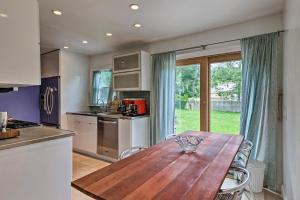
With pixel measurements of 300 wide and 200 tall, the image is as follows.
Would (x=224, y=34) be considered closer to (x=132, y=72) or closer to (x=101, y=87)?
(x=132, y=72)

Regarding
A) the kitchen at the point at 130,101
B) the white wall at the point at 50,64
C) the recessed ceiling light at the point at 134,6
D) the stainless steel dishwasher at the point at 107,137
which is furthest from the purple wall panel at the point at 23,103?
the recessed ceiling light at the point at 134,6

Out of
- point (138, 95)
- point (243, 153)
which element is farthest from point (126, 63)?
point (243, 153)

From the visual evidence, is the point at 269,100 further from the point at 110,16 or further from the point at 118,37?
the point at 118,37

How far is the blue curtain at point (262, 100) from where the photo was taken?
253cm

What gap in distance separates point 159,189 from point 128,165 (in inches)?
15.9

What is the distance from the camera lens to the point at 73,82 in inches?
185

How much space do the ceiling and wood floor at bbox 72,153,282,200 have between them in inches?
95.7

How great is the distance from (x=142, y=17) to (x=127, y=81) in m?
1.54

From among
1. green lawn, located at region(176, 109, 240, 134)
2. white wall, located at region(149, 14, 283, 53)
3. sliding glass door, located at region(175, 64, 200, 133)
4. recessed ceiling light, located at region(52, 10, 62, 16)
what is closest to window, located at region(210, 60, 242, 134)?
green lawn, located at region(176, 109, 240, 134)

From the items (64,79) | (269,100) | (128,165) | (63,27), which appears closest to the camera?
(128,165)

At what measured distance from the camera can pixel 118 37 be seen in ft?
11.6

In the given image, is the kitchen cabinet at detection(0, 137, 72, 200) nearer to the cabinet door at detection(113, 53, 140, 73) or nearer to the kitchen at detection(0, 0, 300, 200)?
the kitchen at detection(0, 0, 300, 200)

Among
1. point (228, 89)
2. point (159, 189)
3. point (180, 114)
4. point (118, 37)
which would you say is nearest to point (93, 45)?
point (118, 37)

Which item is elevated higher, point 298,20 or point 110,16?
point 110,16
